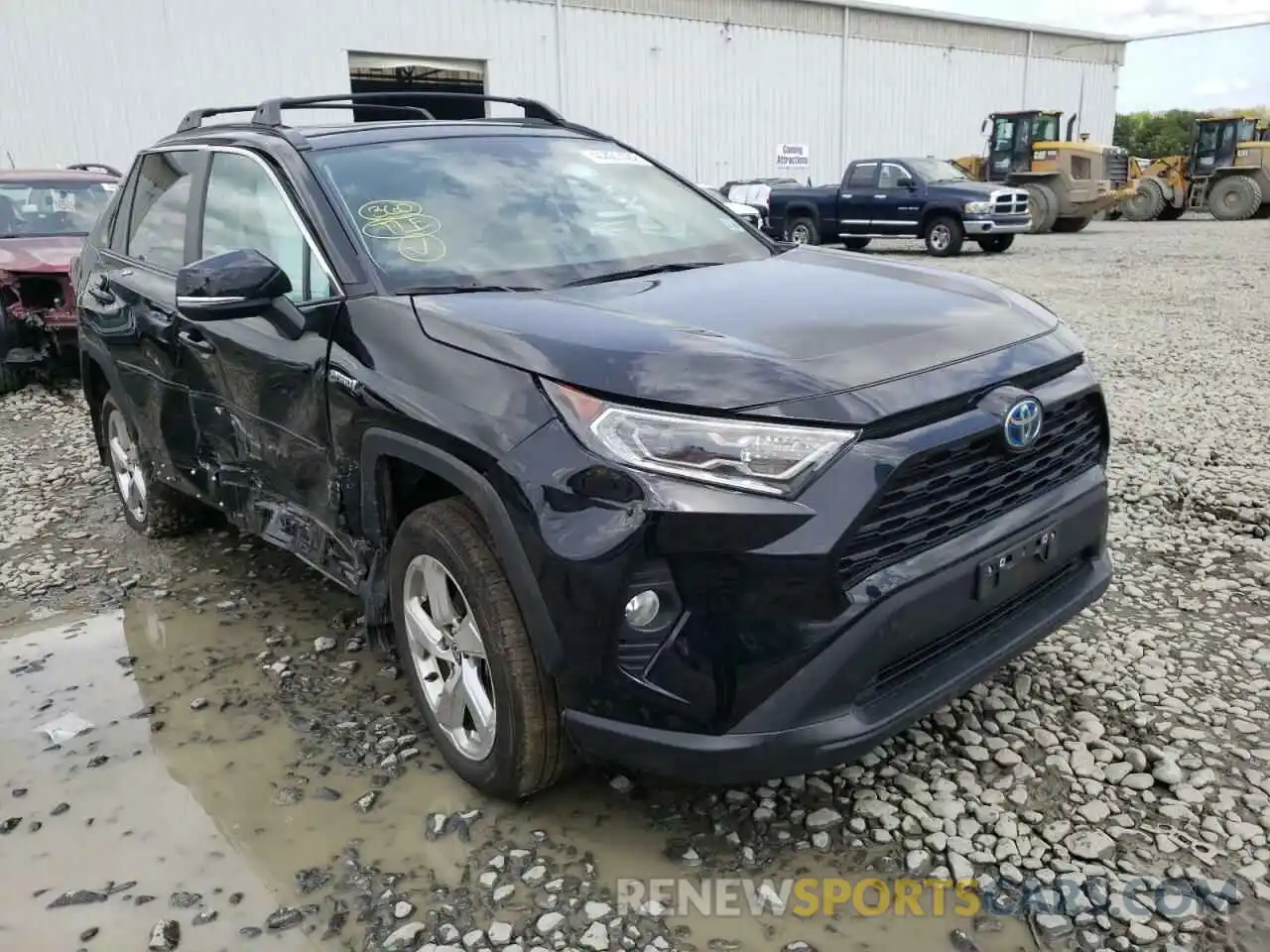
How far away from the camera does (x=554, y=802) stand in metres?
2.73

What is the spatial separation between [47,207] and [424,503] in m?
8.22

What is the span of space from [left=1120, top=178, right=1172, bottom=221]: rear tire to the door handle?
1099 inches

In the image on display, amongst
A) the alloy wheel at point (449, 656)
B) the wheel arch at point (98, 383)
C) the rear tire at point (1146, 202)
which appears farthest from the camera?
the rear tire at point (1146, 202)

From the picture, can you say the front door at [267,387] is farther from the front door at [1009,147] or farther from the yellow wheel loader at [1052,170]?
the front door at [1009,147]

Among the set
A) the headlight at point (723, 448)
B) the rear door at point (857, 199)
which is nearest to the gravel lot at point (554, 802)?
the headlight at point (723, 448)

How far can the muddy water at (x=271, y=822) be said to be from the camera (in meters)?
2.36

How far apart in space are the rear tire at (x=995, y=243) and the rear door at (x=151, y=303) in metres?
17.4

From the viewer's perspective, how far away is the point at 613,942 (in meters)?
2.26

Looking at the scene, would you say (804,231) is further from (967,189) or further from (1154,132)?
(1154,132)

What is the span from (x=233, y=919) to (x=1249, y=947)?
2.21m

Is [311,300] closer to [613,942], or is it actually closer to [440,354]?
[440,354]

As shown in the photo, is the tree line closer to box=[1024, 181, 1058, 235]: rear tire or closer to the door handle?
box=[1024, 181, 1058, 235]: rear tire

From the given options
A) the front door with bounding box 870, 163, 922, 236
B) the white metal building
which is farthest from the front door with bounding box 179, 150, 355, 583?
the front door with bounding box 870, 163, 922, 236

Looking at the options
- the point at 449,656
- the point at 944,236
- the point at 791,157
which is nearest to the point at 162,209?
the point at 449,656
